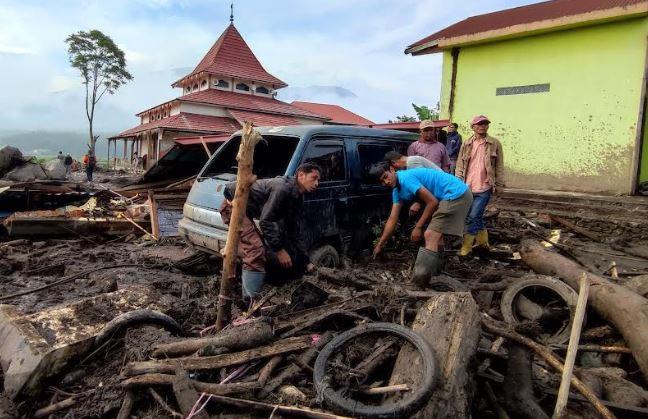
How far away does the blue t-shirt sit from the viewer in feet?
15.2

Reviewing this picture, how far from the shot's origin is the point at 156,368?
114 inches

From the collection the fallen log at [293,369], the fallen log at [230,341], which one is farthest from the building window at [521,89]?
the fallen log at [230,341]

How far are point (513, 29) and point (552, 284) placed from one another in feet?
25.9

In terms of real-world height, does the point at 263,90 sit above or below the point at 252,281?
above

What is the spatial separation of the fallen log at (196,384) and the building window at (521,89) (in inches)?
390

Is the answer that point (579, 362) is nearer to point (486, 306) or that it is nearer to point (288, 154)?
point (486, 306)

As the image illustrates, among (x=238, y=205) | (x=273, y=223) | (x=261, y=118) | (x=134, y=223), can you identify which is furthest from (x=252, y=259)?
(x=261, y=118)

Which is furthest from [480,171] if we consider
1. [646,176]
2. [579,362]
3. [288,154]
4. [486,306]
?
[646,176]

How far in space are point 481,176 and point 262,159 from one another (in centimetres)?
306

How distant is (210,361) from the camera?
2.92 metres

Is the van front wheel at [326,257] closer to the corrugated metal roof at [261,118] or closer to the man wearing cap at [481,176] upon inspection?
the man wearing cap at [481,176]

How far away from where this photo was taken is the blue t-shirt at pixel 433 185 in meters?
4.62

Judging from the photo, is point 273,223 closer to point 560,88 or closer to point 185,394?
point 185,394

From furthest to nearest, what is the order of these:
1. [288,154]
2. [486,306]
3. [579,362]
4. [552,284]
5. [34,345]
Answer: [288,154], [486,306], [552,284], [579,362], [34,345]
